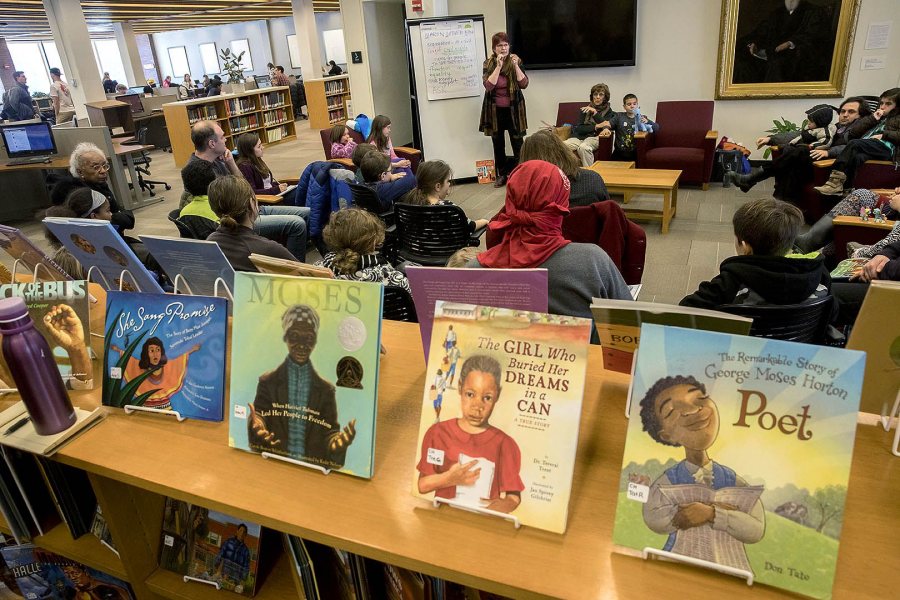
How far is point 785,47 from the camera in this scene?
20.1ft

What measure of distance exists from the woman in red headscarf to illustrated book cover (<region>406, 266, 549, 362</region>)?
672 mm

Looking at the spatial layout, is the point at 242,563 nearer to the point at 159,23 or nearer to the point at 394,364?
the point at 394,364

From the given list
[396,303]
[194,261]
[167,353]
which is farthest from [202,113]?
[167,353]

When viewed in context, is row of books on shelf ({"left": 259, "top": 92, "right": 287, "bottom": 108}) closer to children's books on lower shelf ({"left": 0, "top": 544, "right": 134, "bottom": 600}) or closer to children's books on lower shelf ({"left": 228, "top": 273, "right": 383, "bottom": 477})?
children's books on lower shelf ({"left": 0, "top": 544, "right": 134, "bottom": 600})

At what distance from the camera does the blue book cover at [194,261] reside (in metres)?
1.80

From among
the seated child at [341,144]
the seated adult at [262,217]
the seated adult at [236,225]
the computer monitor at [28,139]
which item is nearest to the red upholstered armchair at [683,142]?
the seated child at [341,144]

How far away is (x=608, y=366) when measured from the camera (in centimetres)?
129

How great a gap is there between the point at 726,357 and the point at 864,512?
1.12 ft

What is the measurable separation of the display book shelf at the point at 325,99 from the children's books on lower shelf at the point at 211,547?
12193 mm

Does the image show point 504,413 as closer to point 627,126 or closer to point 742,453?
point 742,453

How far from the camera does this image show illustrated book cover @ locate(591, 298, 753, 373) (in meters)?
0.98

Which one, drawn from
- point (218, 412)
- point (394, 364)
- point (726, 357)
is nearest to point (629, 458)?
point (726, 357)

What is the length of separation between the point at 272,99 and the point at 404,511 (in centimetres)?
1256

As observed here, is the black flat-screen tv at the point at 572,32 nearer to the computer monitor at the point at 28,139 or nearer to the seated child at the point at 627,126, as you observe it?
the seated child at the point at 627,126
